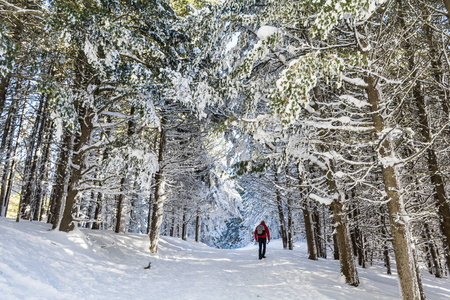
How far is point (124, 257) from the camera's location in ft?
28.5

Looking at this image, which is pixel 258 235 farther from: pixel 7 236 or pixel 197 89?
pixel 7 236

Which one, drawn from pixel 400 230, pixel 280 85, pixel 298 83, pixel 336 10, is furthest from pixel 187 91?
pixel 400 230

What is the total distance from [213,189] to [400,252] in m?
11.4

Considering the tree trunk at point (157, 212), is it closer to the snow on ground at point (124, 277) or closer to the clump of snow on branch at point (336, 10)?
the snow on ground at point (124, 277)

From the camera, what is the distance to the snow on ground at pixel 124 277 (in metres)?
4.65

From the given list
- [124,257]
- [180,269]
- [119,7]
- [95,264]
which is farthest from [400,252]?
[119,7]

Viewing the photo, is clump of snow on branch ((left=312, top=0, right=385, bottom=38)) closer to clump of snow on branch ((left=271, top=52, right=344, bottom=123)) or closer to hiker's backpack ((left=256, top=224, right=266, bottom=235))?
clump of snow on branch ((left=271, top=52, right=344, bottom=123))

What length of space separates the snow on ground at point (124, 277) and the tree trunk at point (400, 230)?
1510mm

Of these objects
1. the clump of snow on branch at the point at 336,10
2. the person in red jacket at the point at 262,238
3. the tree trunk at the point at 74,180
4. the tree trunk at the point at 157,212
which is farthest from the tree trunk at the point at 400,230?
the tree trunk at the point at 74,180

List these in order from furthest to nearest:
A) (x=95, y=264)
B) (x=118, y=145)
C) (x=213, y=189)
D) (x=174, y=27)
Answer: (x=213, y=189) → (x=174, y=27) → (x=118, y=145) → (x=95, y=264)

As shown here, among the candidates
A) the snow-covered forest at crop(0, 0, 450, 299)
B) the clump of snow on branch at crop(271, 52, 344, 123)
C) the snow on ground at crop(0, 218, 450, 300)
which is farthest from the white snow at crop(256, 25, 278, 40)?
the snow on ground at crop(0, 218, 450, 300)

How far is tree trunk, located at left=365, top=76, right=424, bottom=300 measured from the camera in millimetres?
4621

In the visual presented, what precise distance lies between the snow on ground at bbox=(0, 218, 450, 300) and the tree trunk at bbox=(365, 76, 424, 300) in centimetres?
151

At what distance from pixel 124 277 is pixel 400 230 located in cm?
641
